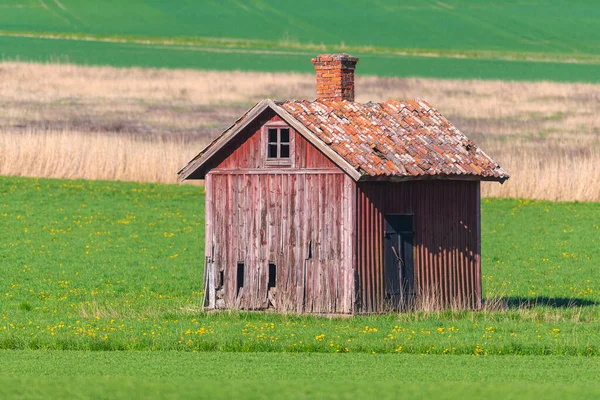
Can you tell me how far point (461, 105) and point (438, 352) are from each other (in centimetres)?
5547

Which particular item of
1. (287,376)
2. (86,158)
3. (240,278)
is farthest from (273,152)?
(86,158)

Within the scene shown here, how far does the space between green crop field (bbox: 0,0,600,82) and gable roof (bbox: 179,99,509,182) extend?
58.2 meters

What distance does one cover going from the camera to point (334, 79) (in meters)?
30.4

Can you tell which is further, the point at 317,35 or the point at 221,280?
the point at 317,35

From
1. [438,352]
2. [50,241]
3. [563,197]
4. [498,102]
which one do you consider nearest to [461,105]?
[498,102]

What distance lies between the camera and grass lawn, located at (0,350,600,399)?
686 inches

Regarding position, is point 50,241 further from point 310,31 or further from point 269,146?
point 310,31

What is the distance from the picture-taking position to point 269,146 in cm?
2881

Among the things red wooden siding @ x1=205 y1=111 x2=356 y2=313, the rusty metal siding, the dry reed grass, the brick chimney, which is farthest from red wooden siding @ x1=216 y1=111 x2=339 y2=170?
the dry reed grass

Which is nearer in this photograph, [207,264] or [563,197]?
[207,264]

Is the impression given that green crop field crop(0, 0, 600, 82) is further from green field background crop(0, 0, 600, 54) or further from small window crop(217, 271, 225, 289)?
small window crop(217, 271, 225, 289)

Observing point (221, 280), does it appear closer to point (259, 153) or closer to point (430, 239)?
point (259, 153)

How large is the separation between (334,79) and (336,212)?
391 cm

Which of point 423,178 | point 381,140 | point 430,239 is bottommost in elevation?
point 430,239
